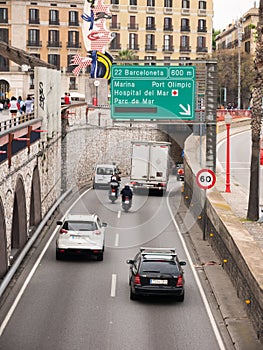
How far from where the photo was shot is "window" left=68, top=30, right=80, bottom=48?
302 ft

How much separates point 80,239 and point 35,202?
661 centimetres

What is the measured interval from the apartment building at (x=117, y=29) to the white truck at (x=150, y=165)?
40.1 m

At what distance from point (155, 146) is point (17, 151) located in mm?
20611

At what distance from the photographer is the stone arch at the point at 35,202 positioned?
103 ft

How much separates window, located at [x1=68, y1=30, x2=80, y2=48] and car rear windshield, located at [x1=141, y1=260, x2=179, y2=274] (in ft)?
244

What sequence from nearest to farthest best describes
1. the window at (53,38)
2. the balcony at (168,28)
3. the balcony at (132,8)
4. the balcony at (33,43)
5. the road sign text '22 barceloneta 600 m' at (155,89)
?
1. the road sign text '22 barceloneta 600 m' at (155,89)
2. the balcony at (33,43)
3. the window at (53,38)
4. the balcony at (132,8)
5. the balcony at (168,28)

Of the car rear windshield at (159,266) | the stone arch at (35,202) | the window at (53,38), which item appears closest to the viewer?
the car rear windshield at (159,266)

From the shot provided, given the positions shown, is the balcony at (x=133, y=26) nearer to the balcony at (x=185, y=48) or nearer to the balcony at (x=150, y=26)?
the balcony at (x=150, y=26)

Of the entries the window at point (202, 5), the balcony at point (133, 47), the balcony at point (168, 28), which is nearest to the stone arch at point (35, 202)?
the balcony at point (133, 47)

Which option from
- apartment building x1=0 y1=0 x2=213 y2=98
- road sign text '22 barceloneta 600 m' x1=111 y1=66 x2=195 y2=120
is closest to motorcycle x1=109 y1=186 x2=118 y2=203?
road sign text '22 barceloneta 600 m' x1=111 y1=66 x2=195 y2=120

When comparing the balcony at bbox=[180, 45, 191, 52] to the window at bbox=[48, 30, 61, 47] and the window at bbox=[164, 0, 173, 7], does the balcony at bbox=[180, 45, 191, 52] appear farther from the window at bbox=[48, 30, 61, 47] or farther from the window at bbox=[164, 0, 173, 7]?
the window at bbox=[48, 30, 61, 47]

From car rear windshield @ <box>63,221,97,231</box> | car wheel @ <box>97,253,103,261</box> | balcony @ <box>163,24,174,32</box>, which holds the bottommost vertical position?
car wheel @ <box>97,253,103,261</box>

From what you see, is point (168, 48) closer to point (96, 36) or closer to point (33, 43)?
point (33, 43)

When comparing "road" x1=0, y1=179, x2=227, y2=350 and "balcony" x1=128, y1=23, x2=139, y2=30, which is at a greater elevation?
"balcony" x1=128, y1=23, x2=139, y2=30
